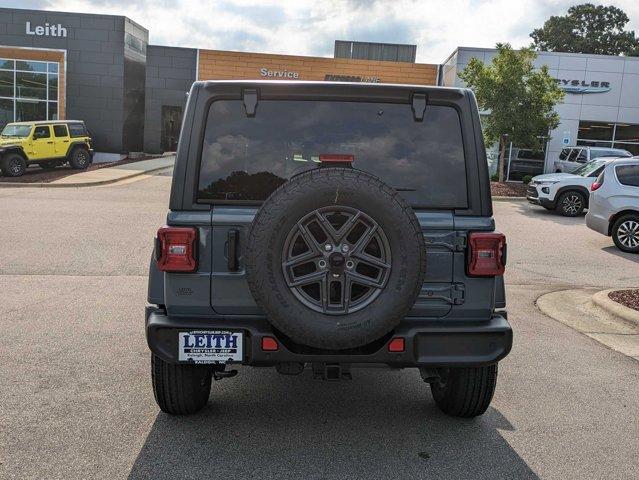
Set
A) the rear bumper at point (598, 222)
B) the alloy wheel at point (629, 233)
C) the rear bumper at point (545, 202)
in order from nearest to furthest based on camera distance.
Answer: the alloy wheel at point (629, 233), the rear bumper at point (598, 222), the rear bumper at point (545, 202)

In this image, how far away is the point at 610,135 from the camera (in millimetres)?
28047

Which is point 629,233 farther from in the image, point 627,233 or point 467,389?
point 467,389

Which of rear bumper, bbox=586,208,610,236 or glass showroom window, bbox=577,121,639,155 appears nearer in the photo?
rear bumper, bbox=586,208,610,236

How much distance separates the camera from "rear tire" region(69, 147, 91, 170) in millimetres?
25031

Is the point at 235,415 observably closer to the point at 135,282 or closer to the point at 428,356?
the point at 428,356

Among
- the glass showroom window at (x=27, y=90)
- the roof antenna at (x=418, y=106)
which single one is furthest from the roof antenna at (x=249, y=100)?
the glass showroom window at (x=27, y=90)

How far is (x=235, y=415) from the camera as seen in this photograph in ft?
12.9

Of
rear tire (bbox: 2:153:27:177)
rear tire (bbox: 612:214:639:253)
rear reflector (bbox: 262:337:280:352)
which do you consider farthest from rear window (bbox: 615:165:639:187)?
rear tire (bbox: 2:153:27:177)

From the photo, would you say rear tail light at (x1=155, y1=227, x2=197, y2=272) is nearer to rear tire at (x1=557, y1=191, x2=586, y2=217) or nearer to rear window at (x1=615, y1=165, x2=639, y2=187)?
rear window at (x1=615, y1=165, x2=639, y2=187)

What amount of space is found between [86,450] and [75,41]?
3246 centimetres

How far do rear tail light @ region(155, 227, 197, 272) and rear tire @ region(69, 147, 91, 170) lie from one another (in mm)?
23701

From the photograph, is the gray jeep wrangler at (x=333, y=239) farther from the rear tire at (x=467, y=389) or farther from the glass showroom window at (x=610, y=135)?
the glass showroom window at (x=610, y=135)

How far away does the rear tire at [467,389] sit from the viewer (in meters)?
3.78

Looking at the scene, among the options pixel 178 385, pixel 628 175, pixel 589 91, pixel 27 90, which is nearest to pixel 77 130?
pixel 27 90
